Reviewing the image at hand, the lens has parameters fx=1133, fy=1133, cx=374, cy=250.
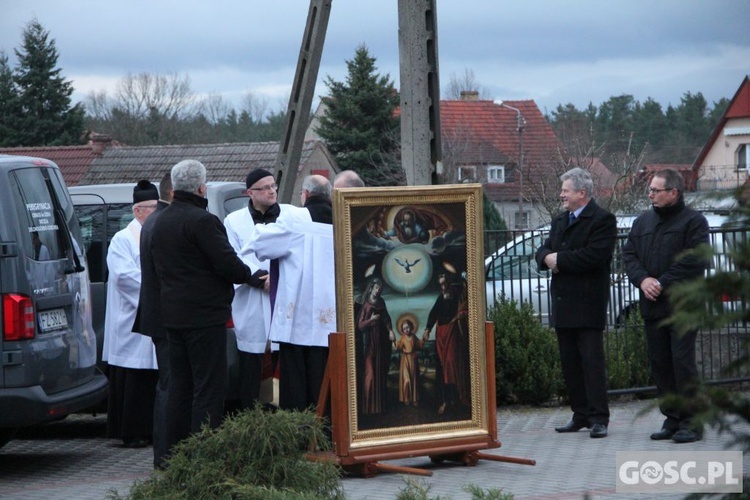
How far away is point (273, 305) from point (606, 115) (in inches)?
3203

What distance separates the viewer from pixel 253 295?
821 cm

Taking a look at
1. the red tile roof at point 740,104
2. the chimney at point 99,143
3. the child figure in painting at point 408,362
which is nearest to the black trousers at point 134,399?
the child figure in painting at point 408,362

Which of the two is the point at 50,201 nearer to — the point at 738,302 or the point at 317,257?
the point at 317,257

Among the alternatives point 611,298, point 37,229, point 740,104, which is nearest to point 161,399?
point 37,229

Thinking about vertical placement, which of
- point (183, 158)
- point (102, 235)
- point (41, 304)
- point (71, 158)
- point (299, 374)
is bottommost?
point (299, 374)

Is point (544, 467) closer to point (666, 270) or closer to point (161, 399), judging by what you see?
point (666, 270)

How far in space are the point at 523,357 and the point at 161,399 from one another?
149 inches

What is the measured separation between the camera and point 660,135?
90562mm

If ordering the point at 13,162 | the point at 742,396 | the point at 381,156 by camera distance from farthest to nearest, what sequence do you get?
the point at 381,156 < the point at 13,162 < the point at 742,396

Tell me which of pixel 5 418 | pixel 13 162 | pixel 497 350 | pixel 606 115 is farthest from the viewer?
pixel 606 115

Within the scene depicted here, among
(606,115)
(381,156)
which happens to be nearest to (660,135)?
(606,115)

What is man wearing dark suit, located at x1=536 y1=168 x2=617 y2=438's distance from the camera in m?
8.57

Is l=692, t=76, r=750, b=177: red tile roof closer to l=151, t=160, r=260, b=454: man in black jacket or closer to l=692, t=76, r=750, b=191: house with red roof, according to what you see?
l=692, t=76, r=750, b=191: house with red roof

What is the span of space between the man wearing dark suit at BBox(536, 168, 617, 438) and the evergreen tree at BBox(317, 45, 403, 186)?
37.5 m
